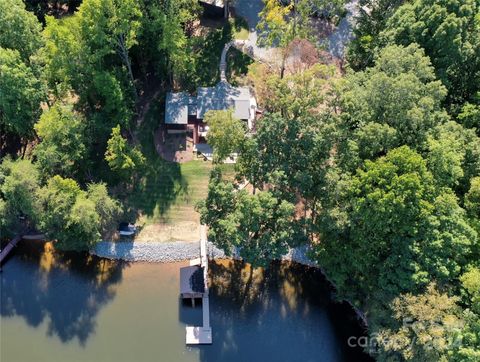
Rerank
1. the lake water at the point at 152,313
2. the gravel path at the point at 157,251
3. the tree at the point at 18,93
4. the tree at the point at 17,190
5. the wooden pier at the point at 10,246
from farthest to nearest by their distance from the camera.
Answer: the gravel path at the point at 157,251 → the wooden pier at the point at 10,246 → the tree at the point at 18,93 → the tree at the point at 17,190 → the lake water at the point at 152,313

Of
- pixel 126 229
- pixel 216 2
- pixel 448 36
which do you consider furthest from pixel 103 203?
Answer: pixel 448 36

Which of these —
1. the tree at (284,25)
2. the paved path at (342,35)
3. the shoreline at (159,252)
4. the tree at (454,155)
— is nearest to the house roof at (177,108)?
the tree at (284,25)

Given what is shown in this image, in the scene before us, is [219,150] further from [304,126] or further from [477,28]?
[477,28]

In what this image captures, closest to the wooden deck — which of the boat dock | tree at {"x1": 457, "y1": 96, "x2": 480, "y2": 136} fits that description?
the boat dock

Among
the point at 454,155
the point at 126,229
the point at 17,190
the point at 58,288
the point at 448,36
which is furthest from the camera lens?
the point at 126,229

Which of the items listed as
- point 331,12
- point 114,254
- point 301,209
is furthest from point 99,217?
point 331,12

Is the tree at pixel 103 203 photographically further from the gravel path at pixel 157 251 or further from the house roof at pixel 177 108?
the house roof at pixel 177 108

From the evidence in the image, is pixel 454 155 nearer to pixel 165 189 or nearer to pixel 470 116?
pixel 470 116
